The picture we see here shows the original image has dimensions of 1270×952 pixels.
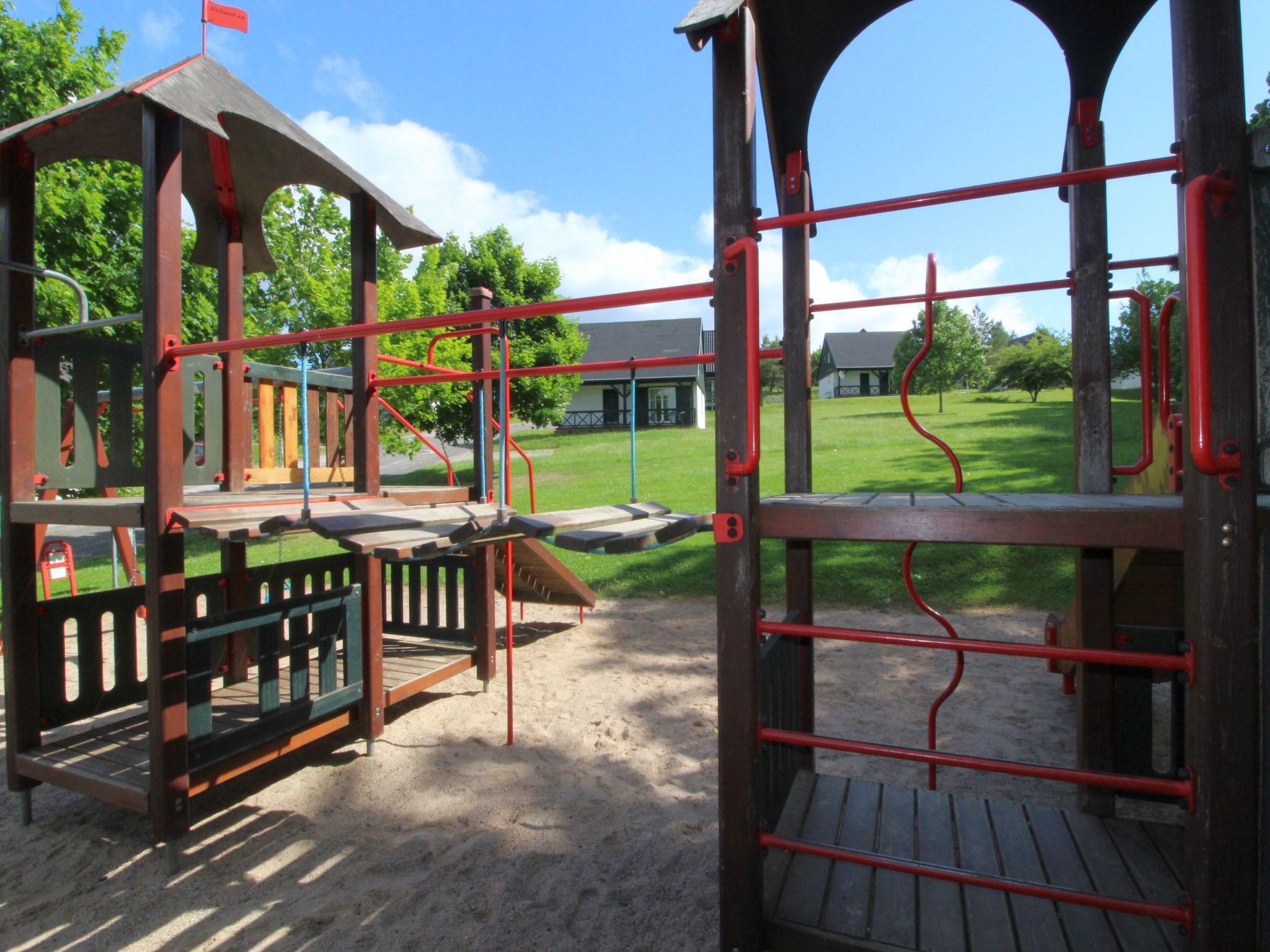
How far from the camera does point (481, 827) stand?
329cm

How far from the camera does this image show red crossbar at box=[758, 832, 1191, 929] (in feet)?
5.25

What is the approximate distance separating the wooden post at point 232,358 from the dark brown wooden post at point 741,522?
363 centimetres

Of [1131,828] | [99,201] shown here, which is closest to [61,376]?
[1131,828]

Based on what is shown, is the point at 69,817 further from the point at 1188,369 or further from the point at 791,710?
the point at 1188,369

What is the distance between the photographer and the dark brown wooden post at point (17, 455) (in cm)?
332

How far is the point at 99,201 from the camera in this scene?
10.4m

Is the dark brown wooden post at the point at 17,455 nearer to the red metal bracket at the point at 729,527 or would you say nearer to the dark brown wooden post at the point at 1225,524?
the red metal bracket at the point at 729,527

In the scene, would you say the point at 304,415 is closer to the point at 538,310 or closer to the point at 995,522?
the point at 538,310

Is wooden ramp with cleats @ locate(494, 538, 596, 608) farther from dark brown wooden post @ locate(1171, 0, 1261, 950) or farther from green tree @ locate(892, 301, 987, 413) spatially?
green tree @ locate(892, 301, 987, 413)

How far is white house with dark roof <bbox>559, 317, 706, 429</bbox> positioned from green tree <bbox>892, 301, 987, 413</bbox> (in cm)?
986

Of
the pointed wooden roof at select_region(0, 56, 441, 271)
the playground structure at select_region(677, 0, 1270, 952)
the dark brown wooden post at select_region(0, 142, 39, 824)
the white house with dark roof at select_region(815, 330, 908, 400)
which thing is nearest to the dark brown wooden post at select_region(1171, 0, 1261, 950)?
the playground structure at select_region(677, 0, 1270, 952)

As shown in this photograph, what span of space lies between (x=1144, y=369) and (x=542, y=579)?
477cm

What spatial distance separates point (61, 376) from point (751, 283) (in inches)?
138

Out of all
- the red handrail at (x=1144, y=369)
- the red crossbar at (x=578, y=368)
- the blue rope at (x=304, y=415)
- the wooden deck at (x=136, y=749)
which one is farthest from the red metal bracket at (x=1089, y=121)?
the wooden deck at (x=136, y=749)
